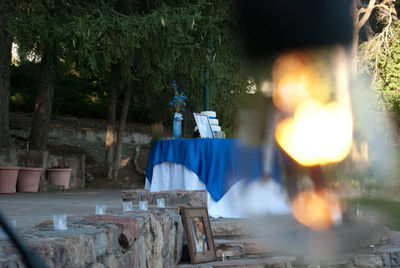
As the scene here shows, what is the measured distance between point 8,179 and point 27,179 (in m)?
0.58

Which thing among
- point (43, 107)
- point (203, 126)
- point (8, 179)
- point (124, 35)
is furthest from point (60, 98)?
point (203, 126)

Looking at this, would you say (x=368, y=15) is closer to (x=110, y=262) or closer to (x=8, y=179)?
(x=110, y=262)

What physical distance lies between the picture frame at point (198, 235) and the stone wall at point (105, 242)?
15cm

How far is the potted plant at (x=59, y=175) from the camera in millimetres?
8773

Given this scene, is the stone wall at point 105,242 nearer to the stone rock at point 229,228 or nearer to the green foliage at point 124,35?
the stone rock at point 229,228

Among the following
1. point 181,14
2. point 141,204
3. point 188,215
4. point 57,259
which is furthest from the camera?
point 181,14

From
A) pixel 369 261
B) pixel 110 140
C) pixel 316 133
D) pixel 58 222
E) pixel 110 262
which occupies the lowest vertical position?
pixel 369 261

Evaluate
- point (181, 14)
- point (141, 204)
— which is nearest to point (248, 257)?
point (141, 204)

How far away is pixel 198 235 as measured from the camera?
3010mm

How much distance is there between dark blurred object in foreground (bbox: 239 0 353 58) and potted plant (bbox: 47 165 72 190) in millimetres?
8224

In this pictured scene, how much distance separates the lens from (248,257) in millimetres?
3303

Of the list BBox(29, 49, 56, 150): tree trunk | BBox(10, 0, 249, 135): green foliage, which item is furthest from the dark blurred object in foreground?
BBox(29, 49, 56, 150): tree trunk

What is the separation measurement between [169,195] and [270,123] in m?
2.48

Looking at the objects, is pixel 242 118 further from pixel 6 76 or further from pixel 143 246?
pixel 6 76
